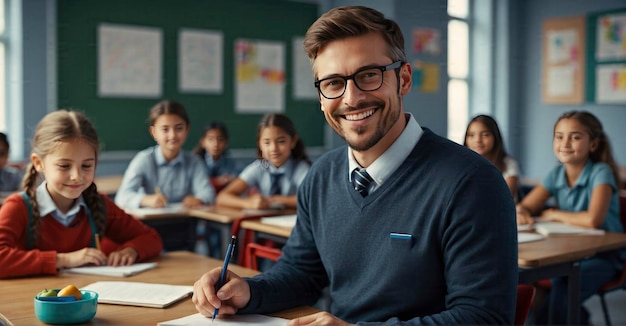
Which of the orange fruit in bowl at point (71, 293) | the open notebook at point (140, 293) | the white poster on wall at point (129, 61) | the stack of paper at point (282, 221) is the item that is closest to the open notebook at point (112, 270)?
the open notebook at point (140, 293)

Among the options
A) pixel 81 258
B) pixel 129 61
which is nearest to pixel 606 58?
pixel 129 61

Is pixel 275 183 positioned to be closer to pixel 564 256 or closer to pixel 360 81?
pixel 564 256

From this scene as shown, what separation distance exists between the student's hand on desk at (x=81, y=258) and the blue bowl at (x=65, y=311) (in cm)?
48

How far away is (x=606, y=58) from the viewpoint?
6250 millimetres

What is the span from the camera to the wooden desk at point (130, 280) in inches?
51.3

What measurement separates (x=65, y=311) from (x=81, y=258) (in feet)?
1.74

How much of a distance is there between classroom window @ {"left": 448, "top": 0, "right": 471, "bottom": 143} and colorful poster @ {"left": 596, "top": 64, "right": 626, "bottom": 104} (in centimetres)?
513

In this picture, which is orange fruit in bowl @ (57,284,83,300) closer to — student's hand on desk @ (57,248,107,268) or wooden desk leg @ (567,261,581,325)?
student's hand on desk @ (57,248,107,268)

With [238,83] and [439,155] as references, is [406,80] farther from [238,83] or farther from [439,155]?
[238,83]

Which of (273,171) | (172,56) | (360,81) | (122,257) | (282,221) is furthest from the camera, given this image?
(172,56)

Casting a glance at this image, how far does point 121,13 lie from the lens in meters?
5.41

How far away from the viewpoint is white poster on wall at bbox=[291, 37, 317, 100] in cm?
649

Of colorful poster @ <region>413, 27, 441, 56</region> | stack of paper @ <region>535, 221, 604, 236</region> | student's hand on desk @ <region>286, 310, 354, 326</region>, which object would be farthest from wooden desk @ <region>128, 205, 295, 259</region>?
student's hand on desk @ <region>286, 310, 354, 326</region>

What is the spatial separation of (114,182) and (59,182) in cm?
293
